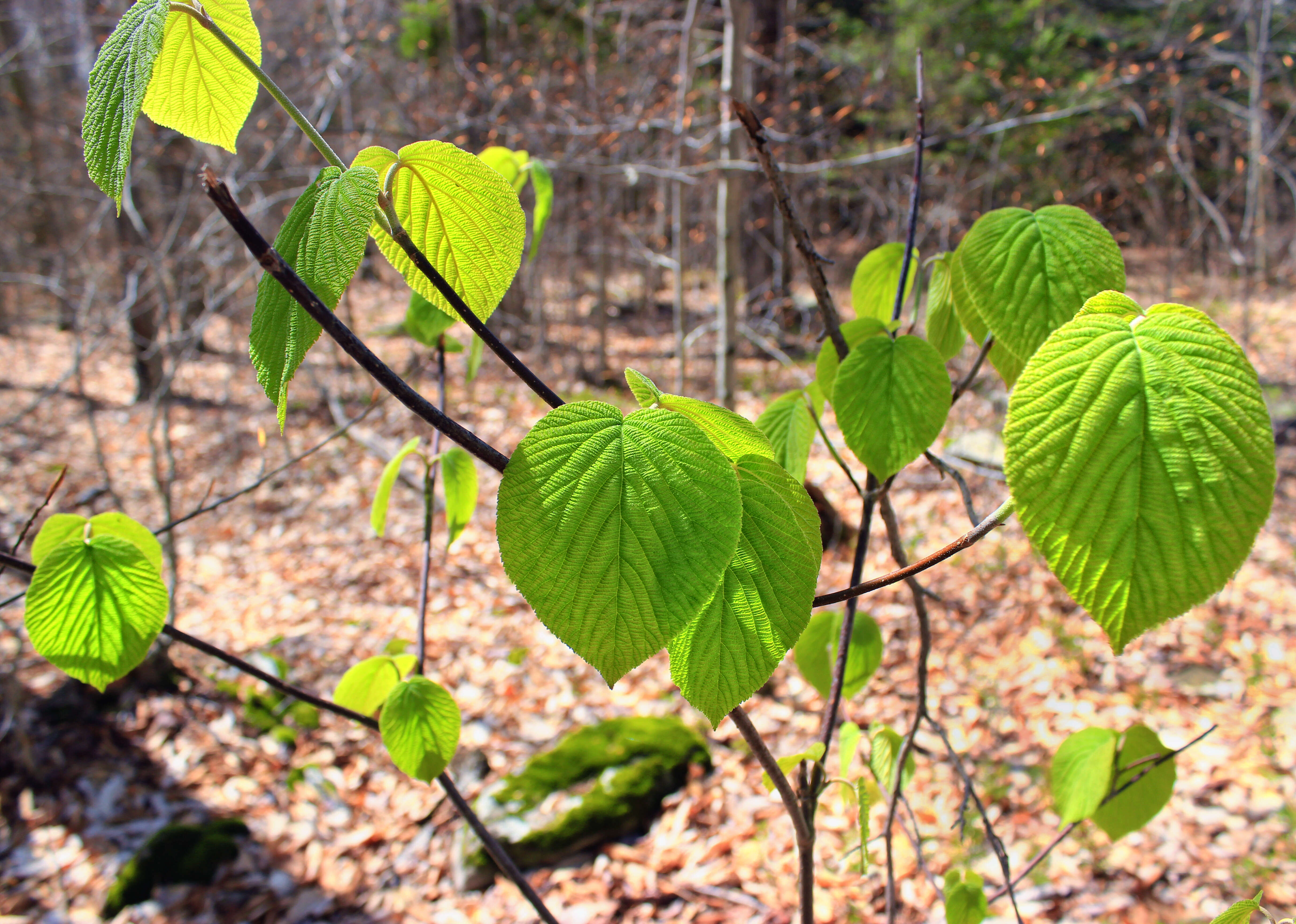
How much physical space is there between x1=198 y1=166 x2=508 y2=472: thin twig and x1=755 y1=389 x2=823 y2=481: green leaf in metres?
0.36

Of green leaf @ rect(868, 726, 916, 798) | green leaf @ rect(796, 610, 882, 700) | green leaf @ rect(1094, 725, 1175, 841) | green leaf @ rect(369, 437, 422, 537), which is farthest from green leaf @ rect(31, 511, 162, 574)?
green leaf @ rect(1094, 725, 1175, 841)

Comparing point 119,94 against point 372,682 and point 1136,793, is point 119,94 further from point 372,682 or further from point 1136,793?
point 1136,793

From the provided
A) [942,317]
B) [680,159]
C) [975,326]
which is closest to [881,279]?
[942,317]

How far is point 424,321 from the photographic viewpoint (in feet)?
3.13

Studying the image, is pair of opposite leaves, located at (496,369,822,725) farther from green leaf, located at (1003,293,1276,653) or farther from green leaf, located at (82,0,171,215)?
green leaf, located at (82,0,171,215)

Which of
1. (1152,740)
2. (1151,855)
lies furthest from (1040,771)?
(1152,740)

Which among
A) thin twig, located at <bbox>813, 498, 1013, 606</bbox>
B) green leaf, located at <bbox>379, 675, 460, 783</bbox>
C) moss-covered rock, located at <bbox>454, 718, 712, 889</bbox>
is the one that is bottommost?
moss-covered rock, located at <bbox>454, 718, 712, 889</bbox>

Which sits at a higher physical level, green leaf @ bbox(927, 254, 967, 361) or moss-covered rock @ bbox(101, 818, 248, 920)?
green leaf @ bbox(927, 254, 967, 361)

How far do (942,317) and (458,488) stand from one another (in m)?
0.59

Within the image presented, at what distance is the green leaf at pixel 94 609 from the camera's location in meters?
0.67

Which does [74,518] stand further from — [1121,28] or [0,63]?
[1121,28]

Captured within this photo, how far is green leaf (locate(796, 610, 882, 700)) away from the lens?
0.97m

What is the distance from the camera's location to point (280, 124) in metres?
6.37

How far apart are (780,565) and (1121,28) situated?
38.8ft
